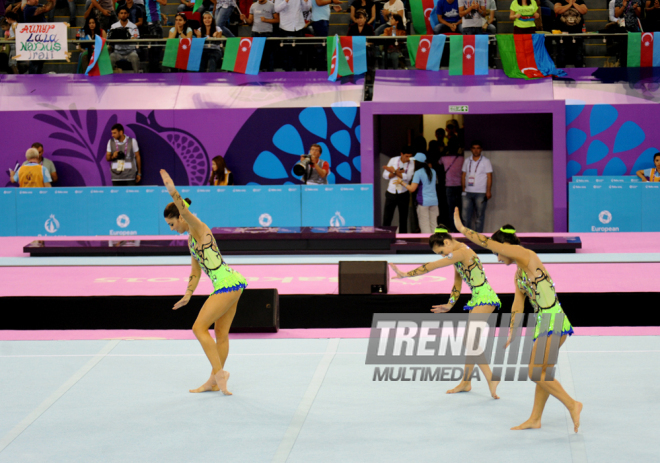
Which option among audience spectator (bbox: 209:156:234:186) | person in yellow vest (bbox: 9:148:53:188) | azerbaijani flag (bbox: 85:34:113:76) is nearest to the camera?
audience spectator (bbox: 209:156:234:186)

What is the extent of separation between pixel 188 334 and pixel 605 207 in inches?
381

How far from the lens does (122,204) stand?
49.7ft

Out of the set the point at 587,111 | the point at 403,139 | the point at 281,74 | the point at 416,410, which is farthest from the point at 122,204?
the point at 416,410

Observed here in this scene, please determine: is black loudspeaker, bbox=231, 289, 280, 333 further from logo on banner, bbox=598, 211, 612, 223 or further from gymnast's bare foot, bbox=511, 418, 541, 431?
logo on banner, bbox=598, 211, 612, 223

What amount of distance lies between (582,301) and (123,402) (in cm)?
503

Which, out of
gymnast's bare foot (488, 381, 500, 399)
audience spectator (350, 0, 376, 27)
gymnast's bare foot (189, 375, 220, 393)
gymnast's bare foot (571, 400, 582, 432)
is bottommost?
gymnast's bare foot (189, 375, 220, 393)

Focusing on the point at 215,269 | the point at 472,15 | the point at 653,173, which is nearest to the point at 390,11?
the point at 472,15

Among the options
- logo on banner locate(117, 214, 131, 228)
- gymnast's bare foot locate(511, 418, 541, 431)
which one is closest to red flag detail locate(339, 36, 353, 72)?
logo on banner locate(117, 214, 131, 228)

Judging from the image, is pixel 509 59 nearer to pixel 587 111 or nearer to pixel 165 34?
pixel 587 111

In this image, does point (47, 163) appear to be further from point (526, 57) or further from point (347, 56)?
point (526, 57)

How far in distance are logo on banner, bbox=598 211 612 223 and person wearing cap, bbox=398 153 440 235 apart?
320cm

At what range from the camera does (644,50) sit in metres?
16.0

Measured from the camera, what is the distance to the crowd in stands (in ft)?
54.4

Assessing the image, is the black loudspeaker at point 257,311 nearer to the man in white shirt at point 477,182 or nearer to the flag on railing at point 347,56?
the man in white shirt at point 477,182
